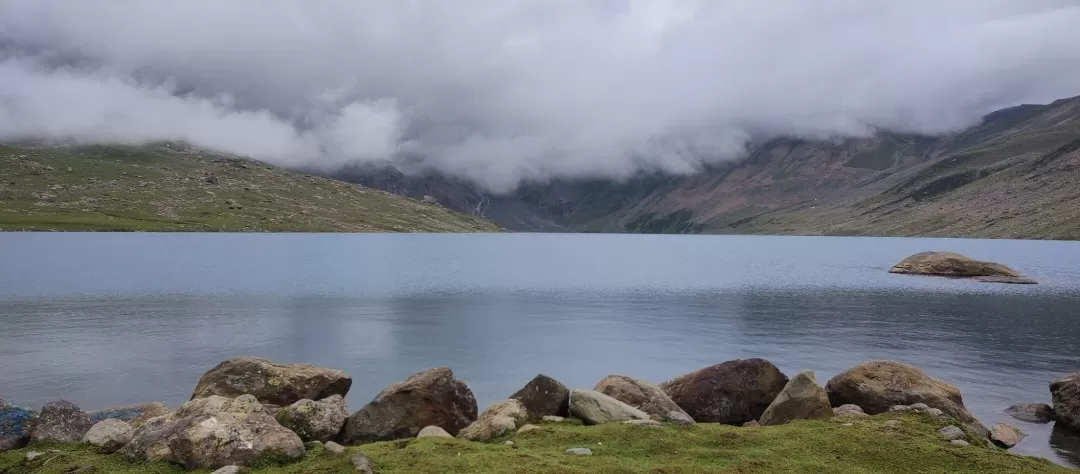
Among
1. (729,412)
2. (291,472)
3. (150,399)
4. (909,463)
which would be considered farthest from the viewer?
(150,399)

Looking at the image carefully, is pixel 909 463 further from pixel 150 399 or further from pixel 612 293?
pixel 612 293

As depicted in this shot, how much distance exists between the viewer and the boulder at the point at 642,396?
2081 cm

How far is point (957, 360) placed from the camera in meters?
38.3

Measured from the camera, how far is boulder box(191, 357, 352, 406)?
22.8m

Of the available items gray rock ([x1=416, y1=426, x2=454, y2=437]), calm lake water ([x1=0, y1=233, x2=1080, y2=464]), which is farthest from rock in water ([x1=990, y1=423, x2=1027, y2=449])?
gray rock ([x1=416, y1=426, x2=454, y2=437])

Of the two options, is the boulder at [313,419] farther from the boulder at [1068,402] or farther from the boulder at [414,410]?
the boulder at [1068,402]

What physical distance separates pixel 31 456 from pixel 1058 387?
111 ft

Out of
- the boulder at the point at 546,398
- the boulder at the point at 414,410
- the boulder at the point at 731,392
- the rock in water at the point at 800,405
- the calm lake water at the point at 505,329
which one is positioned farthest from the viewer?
the calm lake water at the point at 505,329

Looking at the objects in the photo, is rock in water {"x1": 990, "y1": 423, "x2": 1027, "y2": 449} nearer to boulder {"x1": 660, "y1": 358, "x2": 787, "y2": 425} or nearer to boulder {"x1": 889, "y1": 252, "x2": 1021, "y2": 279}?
boulder {"x1": 660, "y1": 358, "x2": 787, "y2": 425}

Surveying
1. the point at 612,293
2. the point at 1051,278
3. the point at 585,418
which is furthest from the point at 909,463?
the point at 1051,278

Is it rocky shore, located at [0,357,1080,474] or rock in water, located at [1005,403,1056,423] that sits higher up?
rocky shore, located at [0,357,1080,474]

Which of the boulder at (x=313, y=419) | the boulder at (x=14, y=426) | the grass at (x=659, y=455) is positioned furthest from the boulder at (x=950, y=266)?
the boulder at (x=14, y=426)

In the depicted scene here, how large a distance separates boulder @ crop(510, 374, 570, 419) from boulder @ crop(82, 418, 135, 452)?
1074cm

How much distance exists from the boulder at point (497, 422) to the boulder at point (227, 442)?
4.42 m
